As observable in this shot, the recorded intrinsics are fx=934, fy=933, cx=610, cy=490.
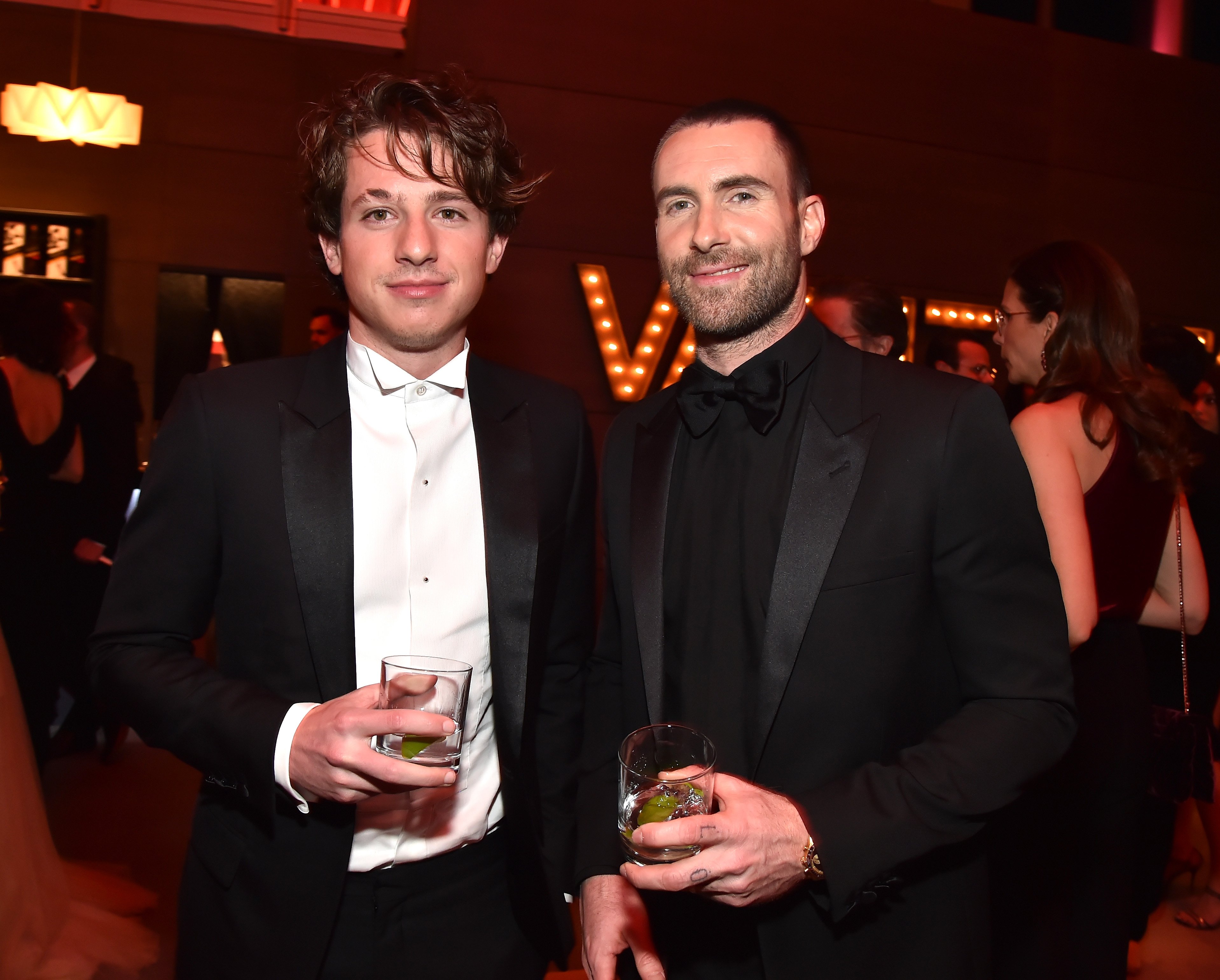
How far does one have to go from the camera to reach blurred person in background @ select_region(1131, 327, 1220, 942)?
10.6 ft

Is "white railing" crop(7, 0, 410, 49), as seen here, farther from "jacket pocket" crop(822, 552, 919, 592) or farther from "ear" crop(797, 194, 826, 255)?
"jacket pocket" crop(822, 552, 919, 592)

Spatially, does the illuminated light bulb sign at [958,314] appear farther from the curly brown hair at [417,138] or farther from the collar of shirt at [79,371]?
the collar of shirt at [79,371]

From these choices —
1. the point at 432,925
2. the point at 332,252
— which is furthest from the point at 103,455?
the point at 432,925

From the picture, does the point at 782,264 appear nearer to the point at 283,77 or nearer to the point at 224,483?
the point at 224,483

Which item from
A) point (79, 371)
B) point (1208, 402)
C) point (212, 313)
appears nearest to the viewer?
point (1208, 402)

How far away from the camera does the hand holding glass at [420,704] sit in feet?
4.22

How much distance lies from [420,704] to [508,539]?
0.50 meters

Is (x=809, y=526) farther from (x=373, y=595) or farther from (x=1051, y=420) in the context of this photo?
(x=1051, y=420)

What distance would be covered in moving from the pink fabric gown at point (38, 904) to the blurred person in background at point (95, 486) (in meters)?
1.56

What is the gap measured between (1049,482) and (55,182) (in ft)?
24.0

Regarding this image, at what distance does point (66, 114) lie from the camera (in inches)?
219

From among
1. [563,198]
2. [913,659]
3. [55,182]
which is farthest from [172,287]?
[913,659]

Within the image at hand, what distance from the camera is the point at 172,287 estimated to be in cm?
700

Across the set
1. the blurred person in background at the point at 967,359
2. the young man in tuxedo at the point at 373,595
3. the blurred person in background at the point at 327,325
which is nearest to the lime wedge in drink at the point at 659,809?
the young man in tuxedo at the point at 373,595
